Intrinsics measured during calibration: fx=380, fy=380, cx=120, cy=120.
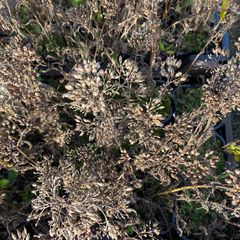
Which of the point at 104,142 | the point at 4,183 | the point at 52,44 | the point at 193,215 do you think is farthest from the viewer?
the point at 52,44

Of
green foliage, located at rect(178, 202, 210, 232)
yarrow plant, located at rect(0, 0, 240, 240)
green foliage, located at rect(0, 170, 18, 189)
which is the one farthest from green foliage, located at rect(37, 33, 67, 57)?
green foliage, located at rect(178, 202, 210, 232)

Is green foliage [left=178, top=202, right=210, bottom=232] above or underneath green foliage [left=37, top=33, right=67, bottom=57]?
underneath

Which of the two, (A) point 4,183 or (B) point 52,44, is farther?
(B) point 52,44

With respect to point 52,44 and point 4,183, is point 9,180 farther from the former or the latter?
point 52,44

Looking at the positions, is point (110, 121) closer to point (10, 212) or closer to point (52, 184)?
point (52, 184)

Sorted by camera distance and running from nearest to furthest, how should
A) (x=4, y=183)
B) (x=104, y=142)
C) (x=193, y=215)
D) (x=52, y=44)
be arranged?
(x=104, y=142)
(x=4, y=183)
(x=193, y=215)
(x=52, y=44)

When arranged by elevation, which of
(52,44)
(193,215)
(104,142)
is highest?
(52,44)

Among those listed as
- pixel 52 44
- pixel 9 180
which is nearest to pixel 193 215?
pixel 9 180

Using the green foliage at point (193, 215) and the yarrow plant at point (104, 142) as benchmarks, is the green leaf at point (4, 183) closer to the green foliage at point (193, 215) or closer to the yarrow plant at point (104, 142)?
the yarrow plant at point (104, 142)

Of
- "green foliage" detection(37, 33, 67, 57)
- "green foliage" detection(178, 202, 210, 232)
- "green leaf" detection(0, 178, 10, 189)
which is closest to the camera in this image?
"green leaf" detection(0, 178, 10, 189)

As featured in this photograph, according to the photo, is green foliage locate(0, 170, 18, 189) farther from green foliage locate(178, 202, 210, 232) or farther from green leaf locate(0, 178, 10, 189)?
green foliage locate(178, 202, 210, 232)

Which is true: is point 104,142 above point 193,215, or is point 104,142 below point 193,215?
above
